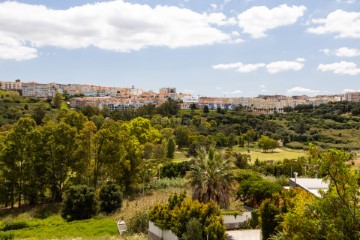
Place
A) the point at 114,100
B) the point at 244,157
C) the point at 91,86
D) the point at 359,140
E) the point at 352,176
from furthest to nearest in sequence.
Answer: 1. the point at 91,86
2. the point at 114,100
3. the point at 359,140
4. the point at 244,157
5. the point at 352,176

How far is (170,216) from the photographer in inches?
717

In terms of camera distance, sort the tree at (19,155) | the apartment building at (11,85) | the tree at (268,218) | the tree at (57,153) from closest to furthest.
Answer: the tree at (268,218) → the tree at (19,155) → the tree at (57,153) → the apartment building at (11,85)

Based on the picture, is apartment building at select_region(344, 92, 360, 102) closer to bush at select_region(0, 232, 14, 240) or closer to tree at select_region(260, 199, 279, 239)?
tree at select_region(260, 199, 279, 239)

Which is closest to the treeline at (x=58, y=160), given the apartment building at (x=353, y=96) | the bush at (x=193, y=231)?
the bush at (x=193, y=231)

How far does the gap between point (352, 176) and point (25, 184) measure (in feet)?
87.4

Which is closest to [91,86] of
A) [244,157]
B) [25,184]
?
[244,157]

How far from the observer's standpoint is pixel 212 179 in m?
20.6

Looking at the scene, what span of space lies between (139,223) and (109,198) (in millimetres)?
5780

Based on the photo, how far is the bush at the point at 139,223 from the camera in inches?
843

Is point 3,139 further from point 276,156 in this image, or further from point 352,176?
point 276,156

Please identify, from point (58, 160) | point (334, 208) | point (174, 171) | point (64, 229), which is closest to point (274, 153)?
point (174, 171)

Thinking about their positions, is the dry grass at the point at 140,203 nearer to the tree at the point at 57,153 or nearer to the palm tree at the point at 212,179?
the palm tree at the point at 212,179

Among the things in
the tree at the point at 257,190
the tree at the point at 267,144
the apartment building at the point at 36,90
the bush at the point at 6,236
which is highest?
the apartment building at the point at 36,90

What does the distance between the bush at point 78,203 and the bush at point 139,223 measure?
4467mm
